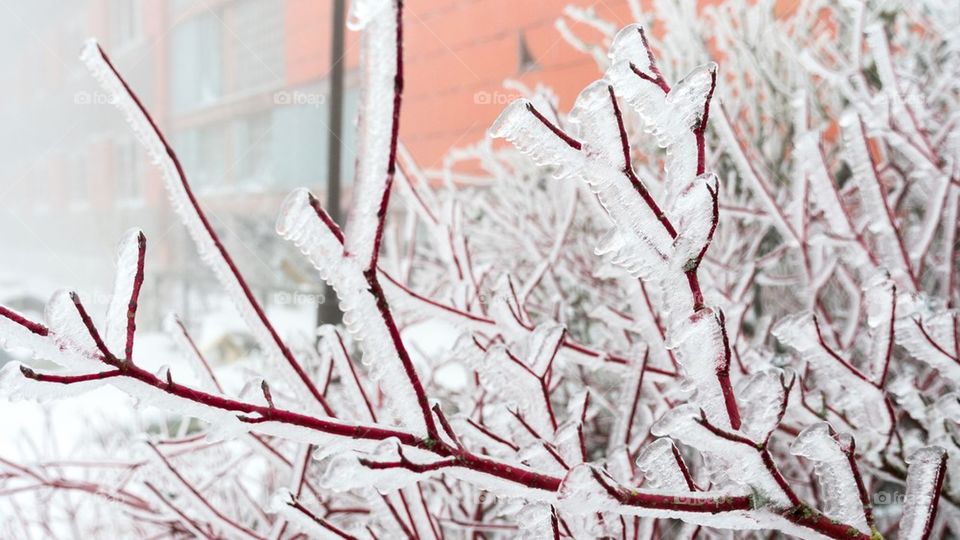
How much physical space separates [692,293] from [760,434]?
0.09 metres

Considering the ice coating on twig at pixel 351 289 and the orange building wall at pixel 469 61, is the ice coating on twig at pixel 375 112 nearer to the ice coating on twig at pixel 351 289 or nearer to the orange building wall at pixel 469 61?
the ice coating on twig at pixel 351 289

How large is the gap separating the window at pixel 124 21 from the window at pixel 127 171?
1.91 meters

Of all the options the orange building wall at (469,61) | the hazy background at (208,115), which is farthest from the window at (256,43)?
the orange building wall at (469,61)

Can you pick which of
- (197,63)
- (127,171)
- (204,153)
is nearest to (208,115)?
(204,153)

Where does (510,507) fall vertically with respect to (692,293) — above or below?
below

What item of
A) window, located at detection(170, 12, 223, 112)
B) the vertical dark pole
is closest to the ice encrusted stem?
the vertical dark pole

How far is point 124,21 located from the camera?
13750 millimetres

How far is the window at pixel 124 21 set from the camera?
13422 millimetres

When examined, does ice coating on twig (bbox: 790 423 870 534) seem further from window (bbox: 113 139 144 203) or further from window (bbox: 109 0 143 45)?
window (bbox: 109 0 143 45)

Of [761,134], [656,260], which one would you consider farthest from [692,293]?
[761,134]

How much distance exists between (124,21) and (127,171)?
2918 mm

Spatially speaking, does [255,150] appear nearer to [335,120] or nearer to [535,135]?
[335,120]

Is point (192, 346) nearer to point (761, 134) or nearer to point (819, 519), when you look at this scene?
point (819, 519)

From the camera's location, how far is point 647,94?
389mm
